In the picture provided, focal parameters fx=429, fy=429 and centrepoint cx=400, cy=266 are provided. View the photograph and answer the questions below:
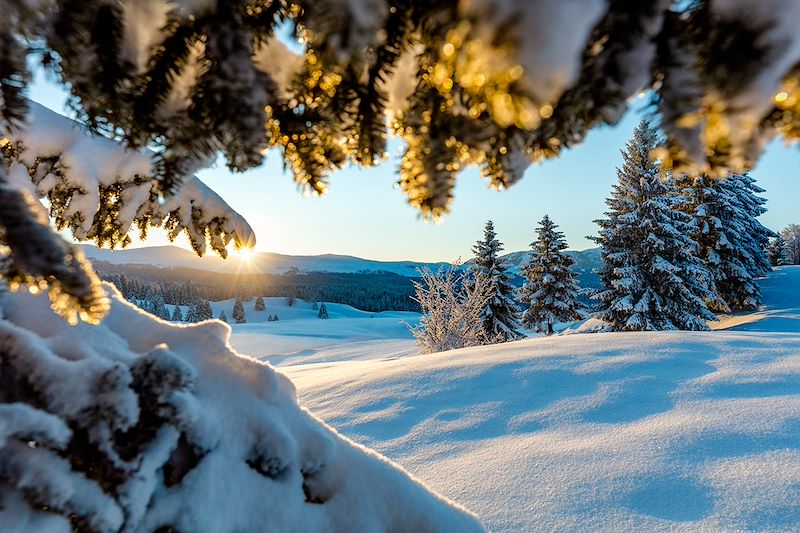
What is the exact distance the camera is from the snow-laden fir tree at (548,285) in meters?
21.3

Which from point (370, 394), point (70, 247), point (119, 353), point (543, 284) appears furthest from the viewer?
point (543, 284)

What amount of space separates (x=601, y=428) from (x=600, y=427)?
2 cm

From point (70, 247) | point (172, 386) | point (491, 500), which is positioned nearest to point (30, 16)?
point (70, 247)

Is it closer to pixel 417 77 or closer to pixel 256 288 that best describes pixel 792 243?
pixel 417 77

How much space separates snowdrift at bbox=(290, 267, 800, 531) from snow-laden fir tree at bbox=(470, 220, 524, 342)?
14.7m

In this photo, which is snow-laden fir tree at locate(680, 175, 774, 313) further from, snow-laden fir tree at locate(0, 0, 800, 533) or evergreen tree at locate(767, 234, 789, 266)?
snow-laden fir tree at locate(0, 0, 800, 533)

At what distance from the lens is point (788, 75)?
1.81ft

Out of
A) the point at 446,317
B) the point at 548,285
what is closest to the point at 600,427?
the point at 446,317

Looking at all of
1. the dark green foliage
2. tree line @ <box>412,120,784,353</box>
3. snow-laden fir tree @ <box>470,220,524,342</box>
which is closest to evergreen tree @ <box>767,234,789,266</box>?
tree line @ <box>412,120,784,353</box>

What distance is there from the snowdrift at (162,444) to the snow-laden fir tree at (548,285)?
69.6 ft

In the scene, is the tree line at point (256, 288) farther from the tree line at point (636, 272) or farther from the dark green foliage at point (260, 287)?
the tree line at point (636, 272)

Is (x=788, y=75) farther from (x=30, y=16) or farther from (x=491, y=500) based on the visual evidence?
(x=491, y=500)

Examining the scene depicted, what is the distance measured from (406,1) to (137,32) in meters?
0.46

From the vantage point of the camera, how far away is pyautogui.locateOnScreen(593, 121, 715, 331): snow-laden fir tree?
1714 centimetres
